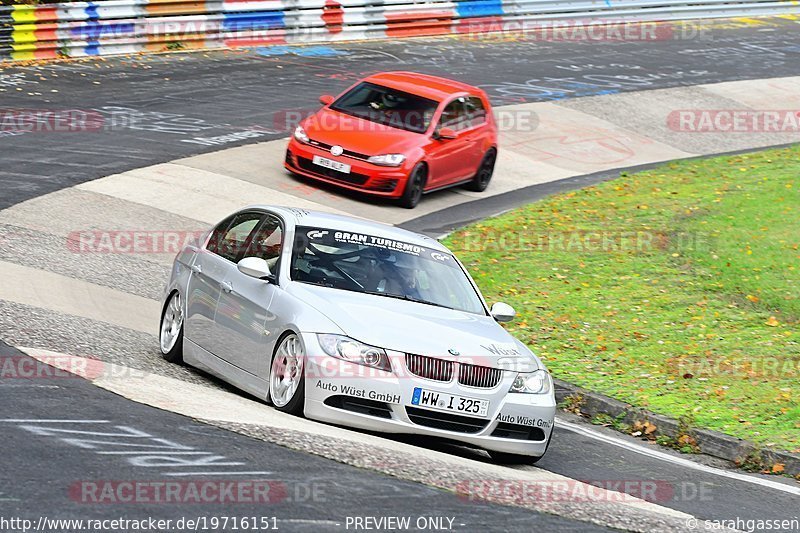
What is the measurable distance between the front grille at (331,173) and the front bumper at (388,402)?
35.8 feet

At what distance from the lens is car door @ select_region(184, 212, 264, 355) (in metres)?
10.1

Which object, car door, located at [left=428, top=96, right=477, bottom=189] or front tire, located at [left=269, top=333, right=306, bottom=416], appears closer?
front tire, located at [left=269, top=333, right=306, bottom=416]

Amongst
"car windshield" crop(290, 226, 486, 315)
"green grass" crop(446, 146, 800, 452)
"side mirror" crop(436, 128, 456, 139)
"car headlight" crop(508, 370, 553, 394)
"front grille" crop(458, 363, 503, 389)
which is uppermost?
"car windshield" crop(290, 226, 486, 315)

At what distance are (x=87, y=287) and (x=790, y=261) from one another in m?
8.99

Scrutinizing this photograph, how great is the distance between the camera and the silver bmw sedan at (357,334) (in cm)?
863

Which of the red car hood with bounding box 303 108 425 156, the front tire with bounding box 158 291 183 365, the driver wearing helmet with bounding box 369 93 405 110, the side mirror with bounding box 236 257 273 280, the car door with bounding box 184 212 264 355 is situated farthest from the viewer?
the driver wearing helmet with bounding box 369 93 405 110

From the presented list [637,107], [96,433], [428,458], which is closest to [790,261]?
[428,458]

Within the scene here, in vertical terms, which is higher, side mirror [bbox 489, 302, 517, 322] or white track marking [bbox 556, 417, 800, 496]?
side mirror [bbox 489, 302, 517, 322]

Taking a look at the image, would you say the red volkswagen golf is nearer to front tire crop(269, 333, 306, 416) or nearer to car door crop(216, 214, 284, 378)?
car door crop(216, 214, 284, 378)

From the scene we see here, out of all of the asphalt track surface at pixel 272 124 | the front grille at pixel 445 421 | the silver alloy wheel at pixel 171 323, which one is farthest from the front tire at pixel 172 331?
the front grille at pixel 445 421

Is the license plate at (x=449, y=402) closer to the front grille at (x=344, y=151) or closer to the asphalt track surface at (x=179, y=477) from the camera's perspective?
the asphalt track surface at (x=179, y=477)

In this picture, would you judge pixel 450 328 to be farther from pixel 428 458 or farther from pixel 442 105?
pixel 442 105

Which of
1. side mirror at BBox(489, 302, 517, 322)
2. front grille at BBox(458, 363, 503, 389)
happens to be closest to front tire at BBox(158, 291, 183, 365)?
side mirror at BBox(489, 302, 517, 322)

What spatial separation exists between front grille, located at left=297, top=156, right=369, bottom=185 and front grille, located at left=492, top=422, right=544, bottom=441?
10.8 m
